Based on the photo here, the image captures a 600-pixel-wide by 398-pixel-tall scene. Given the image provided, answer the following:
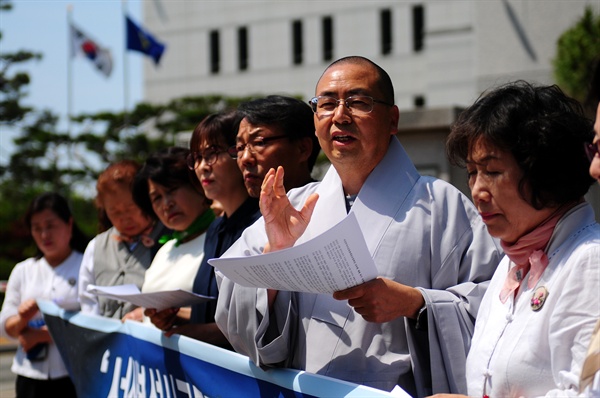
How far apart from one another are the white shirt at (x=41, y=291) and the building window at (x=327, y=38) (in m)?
32.4

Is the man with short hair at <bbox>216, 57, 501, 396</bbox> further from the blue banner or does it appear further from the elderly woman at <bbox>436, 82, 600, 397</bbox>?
the elderly woman at <bbox>436, 82, 600, 397</bbox>

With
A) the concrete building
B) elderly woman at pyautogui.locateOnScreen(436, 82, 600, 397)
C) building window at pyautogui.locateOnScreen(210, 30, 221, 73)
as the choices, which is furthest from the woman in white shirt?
building window at pyautogui.locateOnScreen(210, 30, 221, 73)

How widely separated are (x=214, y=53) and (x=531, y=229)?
127ft

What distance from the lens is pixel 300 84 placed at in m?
37.8

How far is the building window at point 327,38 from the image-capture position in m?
37.4

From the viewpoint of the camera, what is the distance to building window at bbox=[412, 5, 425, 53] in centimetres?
3559

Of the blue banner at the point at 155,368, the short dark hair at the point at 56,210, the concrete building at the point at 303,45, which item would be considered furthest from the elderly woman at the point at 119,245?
the concrete building at the point at 303,45

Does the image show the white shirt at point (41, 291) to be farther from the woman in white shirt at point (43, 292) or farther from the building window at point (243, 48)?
the building window at point (243, 48)

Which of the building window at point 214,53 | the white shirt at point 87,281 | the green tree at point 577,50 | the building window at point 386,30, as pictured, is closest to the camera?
the white shirt at point 87,281

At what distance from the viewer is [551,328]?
2035 mm

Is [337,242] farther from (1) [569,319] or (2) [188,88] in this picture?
(2) [188,88]

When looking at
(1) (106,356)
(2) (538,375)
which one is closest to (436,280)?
(2) (538,375)

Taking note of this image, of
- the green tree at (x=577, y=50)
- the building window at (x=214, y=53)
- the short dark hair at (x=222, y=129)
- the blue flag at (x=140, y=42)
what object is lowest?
the short dark hair at (x=222, y=129)

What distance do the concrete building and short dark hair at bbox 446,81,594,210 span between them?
2498 centimetres
